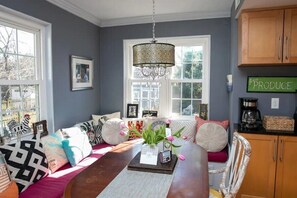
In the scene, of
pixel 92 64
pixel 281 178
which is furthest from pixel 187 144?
pixel 92 64

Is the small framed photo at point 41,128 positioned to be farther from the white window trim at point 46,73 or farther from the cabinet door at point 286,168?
the cabinet door at point 286,168

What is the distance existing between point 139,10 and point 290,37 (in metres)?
A: 2.05

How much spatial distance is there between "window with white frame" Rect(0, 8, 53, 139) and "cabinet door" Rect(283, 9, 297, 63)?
2.86 meters

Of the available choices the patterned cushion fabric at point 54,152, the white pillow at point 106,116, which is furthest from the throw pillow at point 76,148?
the white pillow at point 106,116

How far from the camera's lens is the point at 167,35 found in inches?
144

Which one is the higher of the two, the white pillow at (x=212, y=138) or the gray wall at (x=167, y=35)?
the gray wall at (x=167, y=35)

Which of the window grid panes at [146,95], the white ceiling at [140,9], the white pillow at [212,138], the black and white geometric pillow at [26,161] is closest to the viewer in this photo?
the black and white geometric pillow at [26,161]

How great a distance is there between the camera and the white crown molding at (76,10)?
9.50 feet

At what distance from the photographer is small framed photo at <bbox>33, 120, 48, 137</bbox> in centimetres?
263

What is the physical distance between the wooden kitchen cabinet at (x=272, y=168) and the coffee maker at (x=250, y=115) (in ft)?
0.67

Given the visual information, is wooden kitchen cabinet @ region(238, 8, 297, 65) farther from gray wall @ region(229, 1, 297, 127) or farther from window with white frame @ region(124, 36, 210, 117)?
window with white frame @ region(124, 36, 210, 117)

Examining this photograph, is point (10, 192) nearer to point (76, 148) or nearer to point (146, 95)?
point (76, 148)

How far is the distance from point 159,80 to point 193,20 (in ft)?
3.68

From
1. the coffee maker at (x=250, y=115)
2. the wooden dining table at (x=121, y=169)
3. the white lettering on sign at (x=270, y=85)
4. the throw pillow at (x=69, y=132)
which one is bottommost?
the wooden dining table at (x=121, y=169)
